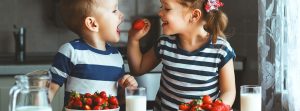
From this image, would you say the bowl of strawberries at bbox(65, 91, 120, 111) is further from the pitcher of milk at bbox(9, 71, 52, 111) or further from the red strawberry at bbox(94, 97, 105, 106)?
the pitcher of milk at bbox(9, 71, 52, 111)

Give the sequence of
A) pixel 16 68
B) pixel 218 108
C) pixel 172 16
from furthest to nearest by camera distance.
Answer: pixel 16 68 → pixel 172 16 → pixel 218 108

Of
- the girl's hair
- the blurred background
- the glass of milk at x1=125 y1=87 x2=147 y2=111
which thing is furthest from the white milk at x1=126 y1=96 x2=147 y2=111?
the blurred background

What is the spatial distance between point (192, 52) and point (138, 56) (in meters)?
0.20

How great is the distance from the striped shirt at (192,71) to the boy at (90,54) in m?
0.19

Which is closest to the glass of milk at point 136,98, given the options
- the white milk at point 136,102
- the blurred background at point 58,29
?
the white milk at point 136,102

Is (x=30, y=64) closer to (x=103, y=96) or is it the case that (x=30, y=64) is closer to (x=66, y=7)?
(x=66, y=7)

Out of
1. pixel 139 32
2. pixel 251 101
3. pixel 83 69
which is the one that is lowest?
pixel 251 101

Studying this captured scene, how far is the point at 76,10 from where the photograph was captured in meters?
1.78

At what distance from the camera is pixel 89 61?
5.80 ft

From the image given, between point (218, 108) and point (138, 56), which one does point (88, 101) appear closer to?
point (218, 108)

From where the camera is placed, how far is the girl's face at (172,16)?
1866 millimetres

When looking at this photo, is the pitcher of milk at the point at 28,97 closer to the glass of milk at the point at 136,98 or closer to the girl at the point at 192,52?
the glass of milk at the point at 136,98

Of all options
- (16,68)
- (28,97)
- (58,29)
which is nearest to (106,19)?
(28,97)

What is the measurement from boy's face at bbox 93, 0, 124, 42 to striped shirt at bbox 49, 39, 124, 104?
6 cm
